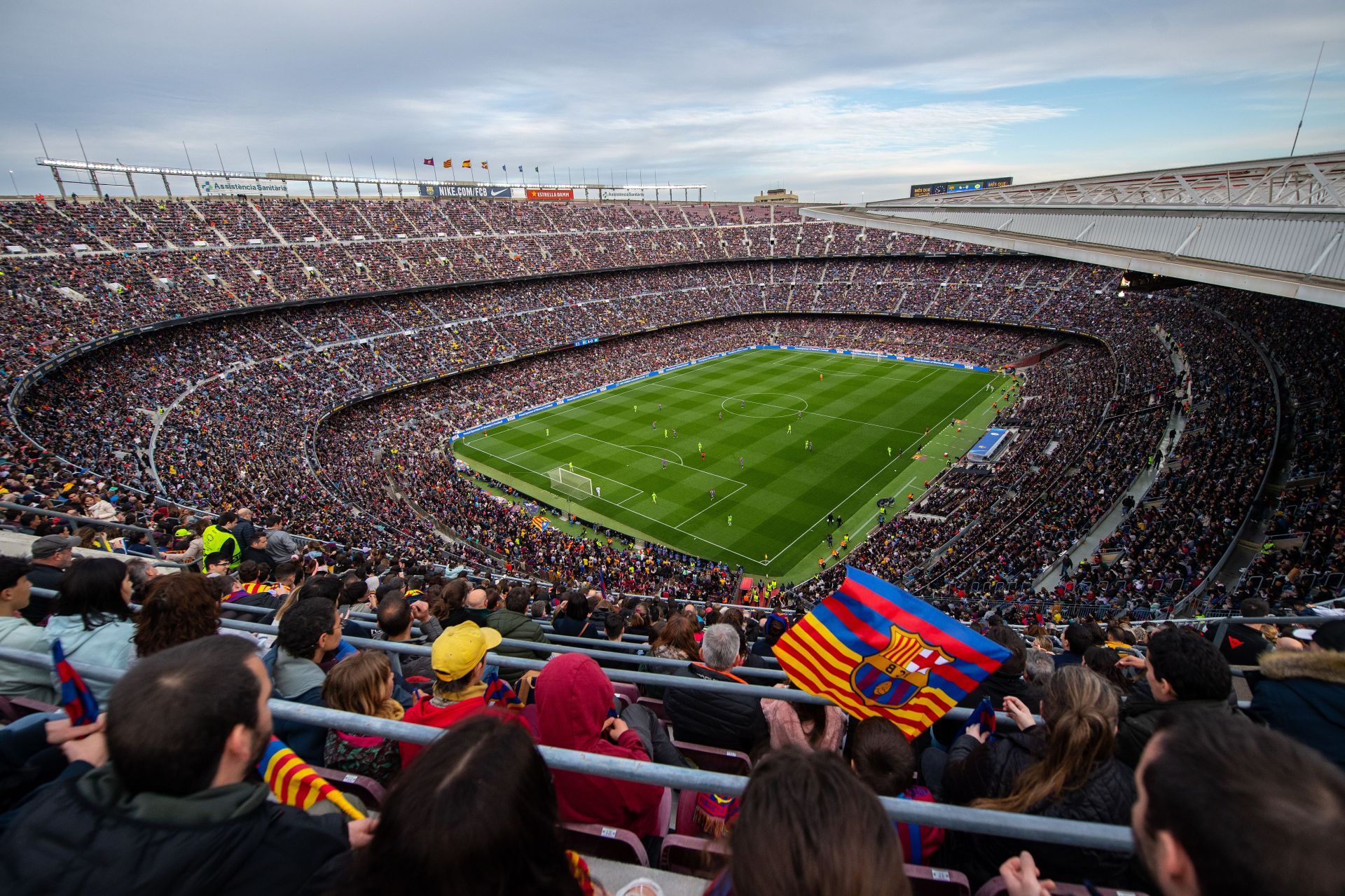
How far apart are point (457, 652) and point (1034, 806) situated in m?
3.30

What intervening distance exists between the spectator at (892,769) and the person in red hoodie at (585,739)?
117 centimetres

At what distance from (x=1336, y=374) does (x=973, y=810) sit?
3078 cm

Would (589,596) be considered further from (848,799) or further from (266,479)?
(266,479)

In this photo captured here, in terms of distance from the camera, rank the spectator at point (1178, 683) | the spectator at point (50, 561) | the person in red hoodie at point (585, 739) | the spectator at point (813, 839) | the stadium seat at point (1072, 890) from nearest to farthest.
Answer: the spectator at point (813, 839) < the stadium seat at point (1072, 890) < the person in red hoodie at point (585, 739) < the spectator at point (1178, 683) < the spectator at point (50, 561)

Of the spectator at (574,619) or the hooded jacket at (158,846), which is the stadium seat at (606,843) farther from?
the spectator at (574,619)

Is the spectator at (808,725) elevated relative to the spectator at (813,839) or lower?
lower

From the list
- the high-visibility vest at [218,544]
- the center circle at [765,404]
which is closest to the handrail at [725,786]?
the high-visibility vest at [218,544]

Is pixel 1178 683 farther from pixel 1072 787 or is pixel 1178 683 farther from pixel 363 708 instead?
pixel 363 708

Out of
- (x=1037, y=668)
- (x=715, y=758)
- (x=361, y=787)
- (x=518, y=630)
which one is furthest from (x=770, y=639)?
(x=361, y=787)

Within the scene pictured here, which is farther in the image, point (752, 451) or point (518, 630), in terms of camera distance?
point (752, 451)

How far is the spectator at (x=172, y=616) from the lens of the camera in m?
4.09

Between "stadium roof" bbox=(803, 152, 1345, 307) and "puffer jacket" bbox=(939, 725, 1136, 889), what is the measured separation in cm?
1206

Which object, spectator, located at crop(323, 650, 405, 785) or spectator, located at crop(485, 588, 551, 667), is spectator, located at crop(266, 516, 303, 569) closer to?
spectator, located at crop(485, 588, 551, 667)

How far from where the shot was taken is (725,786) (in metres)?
2.33
